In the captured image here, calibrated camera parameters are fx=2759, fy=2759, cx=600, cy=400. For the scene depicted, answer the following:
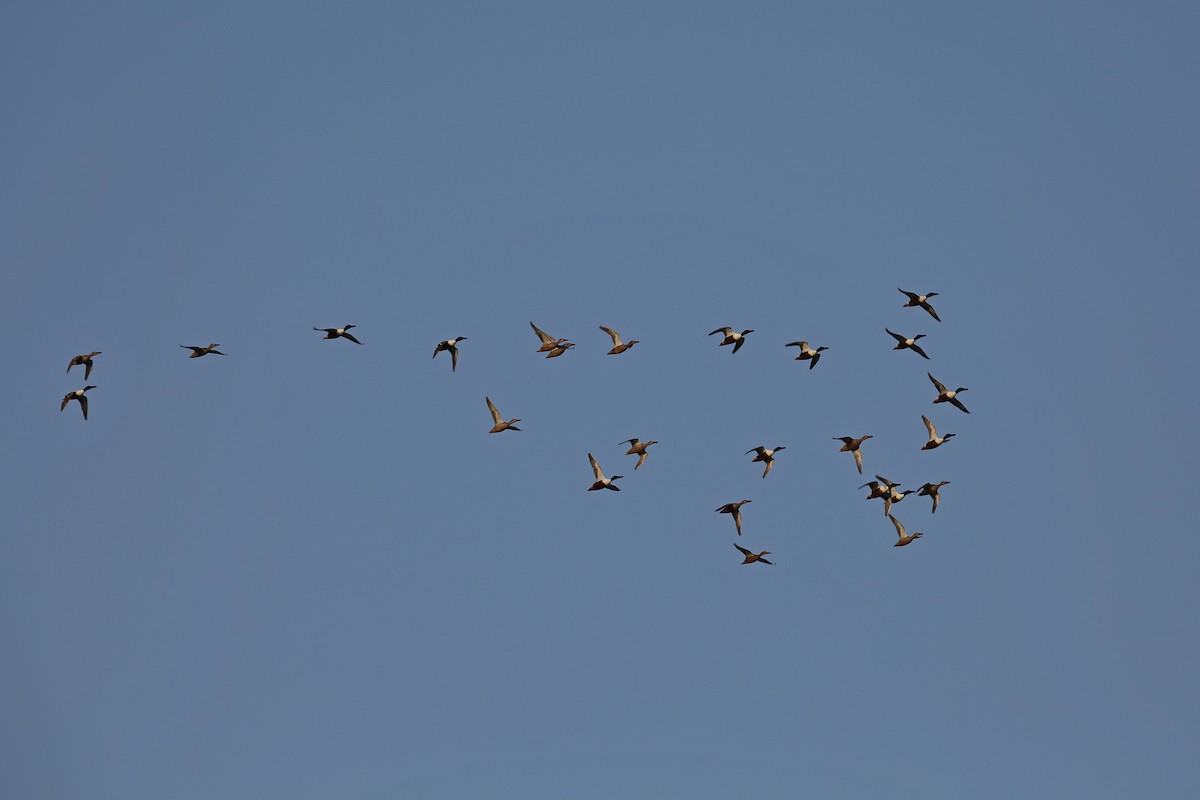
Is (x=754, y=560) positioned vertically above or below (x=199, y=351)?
below

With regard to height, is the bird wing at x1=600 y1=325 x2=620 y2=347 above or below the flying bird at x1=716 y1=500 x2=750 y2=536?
above

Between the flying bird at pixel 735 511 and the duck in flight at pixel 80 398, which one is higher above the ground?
the duck in flight at pixel 80 398

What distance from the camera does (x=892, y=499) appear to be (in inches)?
5492

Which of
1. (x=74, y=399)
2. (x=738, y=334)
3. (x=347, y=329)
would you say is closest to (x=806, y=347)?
(x=738, y=334)

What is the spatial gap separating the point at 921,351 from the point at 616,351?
15.3m

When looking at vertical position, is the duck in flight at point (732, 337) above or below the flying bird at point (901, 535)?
above

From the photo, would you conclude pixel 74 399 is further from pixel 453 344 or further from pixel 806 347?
pixel 806 347

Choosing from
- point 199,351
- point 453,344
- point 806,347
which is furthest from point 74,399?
point 806,347

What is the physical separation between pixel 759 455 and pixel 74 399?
1355 inches

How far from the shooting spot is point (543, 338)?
138m

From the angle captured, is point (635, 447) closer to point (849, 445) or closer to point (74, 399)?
point (849, 445)

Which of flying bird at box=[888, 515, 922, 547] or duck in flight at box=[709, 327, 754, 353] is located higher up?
duck in flight at box=[709, 327, 754, 353]

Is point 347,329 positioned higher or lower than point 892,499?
higher

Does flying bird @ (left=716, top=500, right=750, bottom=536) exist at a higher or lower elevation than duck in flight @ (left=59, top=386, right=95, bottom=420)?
lower
